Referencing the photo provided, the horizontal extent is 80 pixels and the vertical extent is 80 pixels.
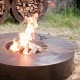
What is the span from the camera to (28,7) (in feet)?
21.6

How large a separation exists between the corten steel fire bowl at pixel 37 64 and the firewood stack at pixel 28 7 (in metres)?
3.07

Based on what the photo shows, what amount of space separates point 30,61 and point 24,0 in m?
3.70

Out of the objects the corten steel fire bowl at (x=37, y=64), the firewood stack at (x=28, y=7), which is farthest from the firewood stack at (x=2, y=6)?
the corten steel fire bowl at (x=37, y=64)

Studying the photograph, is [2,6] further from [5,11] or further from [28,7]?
[28,7]

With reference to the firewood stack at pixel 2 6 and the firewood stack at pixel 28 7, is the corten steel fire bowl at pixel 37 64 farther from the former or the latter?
the firewood stack at pixel 28 7

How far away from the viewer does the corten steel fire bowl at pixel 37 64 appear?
2.92 meters

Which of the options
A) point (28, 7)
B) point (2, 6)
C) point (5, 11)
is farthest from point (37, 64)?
point (28, 7)

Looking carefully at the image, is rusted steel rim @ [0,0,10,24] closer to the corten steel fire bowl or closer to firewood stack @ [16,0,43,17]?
firewood stack @ [16,0,43,17]

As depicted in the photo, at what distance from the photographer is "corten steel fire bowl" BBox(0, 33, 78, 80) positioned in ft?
9.59

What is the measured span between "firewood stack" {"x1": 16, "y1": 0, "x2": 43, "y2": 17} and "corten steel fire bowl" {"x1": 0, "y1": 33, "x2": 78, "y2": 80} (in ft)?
10.1

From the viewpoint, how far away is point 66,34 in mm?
5965

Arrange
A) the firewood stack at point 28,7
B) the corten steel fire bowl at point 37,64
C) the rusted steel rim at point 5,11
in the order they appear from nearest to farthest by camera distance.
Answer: the corten steel fire bowl at point 37,64
the rusted steel rim at point 5,11
the firewood stack at point 28,7

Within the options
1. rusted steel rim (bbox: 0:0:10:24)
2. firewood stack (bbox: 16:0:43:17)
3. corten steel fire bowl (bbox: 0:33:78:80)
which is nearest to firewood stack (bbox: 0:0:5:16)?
rusted steel rim (bbox: 0:0:10:24)

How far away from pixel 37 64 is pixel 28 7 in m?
3.86
